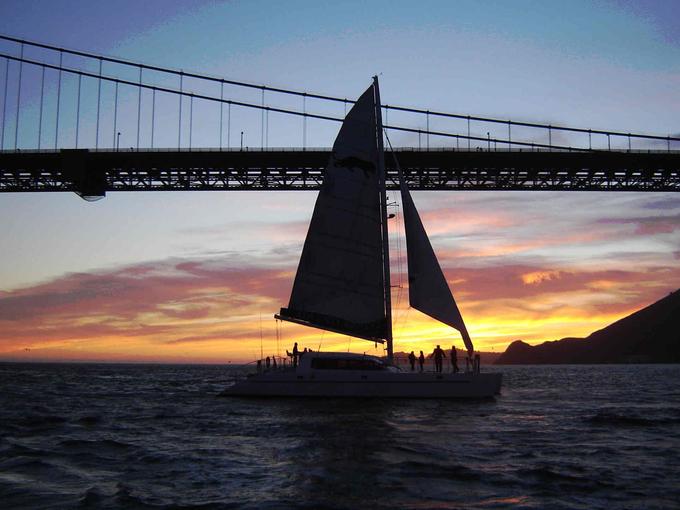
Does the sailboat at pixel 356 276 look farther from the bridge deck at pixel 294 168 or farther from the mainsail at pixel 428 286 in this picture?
the bridge deck at pixel 294 168

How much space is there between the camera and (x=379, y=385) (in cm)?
2341

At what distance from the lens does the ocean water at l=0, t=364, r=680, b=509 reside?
10.3 meters

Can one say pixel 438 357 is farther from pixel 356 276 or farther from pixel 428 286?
pixel 356 276

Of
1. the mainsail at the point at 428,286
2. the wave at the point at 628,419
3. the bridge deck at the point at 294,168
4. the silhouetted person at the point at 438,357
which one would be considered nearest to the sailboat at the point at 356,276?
the mainsail at the point at 428,286

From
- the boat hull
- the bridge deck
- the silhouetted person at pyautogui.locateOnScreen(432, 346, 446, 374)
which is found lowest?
the boat hull

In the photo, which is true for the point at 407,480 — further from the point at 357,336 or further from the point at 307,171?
the point at 307,171

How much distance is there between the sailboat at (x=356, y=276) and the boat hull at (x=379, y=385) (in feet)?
0.15

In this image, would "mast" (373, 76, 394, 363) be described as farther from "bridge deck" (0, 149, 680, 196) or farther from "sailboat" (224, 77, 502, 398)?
"bridge deck" (0, 149, 680, 196)

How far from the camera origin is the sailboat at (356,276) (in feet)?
79.7

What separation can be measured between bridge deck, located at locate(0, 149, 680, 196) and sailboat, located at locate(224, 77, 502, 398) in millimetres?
16173

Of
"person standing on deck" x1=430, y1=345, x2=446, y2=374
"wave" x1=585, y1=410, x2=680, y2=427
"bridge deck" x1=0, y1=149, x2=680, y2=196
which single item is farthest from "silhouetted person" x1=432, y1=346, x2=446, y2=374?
"bridge deck" x1=0, y1=149, x2=680, y2=196

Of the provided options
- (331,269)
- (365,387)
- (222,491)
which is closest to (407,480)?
(222,491)

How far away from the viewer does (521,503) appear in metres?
9.86

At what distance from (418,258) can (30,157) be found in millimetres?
27842
